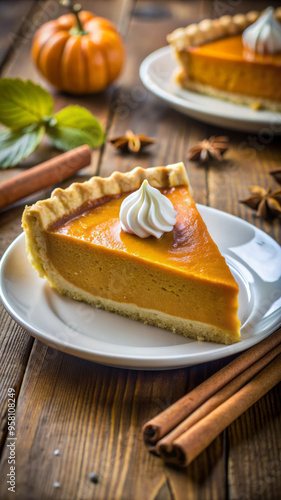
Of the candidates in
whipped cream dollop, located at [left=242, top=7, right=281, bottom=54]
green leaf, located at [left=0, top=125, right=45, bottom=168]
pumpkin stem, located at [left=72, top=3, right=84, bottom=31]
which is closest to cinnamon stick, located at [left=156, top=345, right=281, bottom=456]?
green leaf, located at [left=0, top=125, right=45, bottom=168]

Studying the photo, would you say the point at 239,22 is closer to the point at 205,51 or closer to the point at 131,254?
the point at 205,51

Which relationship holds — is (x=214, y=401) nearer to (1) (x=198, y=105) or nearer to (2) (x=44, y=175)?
(2) (x=44, y=175)

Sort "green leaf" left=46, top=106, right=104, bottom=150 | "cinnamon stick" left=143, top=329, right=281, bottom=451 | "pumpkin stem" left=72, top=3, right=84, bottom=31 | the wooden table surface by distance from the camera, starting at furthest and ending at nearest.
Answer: "pumpkin stem" left=72, top=3, right=84, bottom=31, "green leaf" left=46, top=106, right=104, bottom=150, "cinnamon stick" left=143, top=329, right=281, bottom=451, the wooden table surface

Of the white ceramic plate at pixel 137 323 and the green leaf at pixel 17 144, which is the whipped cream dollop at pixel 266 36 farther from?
the white ceramic plate at pixel 137 323

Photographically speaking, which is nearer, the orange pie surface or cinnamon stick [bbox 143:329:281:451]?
cinnamon stick [bbox 143:329:281:451]

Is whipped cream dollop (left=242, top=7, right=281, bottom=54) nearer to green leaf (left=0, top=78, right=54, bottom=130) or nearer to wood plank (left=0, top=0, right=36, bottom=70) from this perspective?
green leaf (left=0, top=78, right=54, bottom=130)

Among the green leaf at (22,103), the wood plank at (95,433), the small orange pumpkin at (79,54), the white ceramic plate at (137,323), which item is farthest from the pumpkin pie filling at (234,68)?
the wood plank at (95,433)

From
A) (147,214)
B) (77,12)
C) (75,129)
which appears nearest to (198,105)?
(75,129)

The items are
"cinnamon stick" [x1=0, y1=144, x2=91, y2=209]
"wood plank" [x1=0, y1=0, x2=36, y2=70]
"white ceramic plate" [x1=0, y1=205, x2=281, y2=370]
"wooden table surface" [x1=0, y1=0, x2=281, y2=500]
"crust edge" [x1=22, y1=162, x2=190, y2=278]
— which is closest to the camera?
"wooden table surface" [x1=0, y1=0, x2=281, y2=500]
